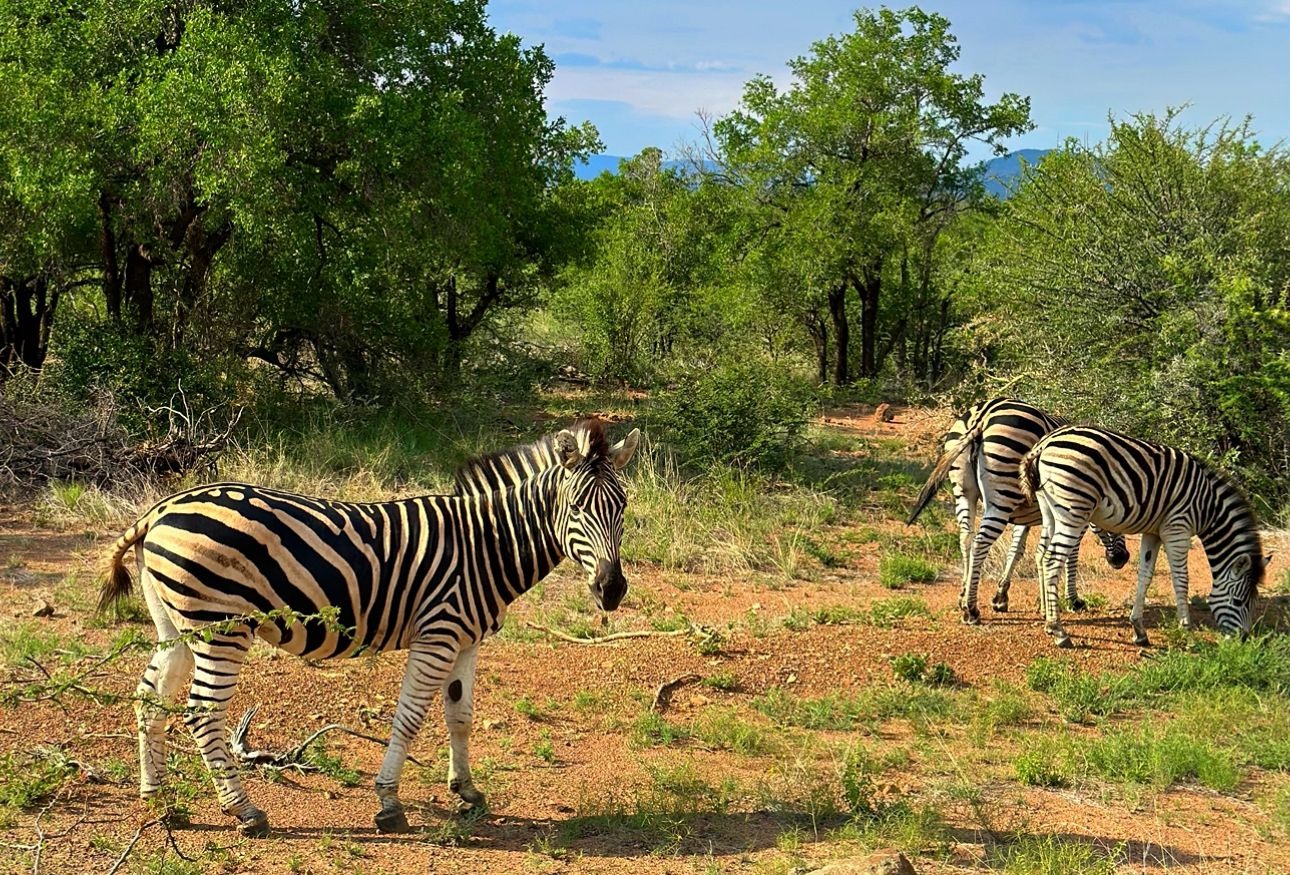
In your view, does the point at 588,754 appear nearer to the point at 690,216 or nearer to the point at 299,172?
the point at 299,172

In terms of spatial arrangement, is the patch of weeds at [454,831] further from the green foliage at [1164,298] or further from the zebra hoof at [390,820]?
the green foliage at [1164,298]

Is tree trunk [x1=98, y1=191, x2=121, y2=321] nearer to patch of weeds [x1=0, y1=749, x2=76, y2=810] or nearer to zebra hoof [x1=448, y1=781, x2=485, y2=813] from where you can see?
patch of weeds [x1=0, y1=749, x2=76, y2=810]

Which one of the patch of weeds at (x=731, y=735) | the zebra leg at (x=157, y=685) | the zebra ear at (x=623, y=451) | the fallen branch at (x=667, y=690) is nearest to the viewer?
the zebra leg at (x=157, y=685)

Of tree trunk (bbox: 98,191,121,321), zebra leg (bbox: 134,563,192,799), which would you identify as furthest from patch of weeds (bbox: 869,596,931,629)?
tree trunk (bbox: 98,191,121,321)

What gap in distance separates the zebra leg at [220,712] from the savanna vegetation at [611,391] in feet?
0.93

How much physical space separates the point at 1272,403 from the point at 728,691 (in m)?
8.66

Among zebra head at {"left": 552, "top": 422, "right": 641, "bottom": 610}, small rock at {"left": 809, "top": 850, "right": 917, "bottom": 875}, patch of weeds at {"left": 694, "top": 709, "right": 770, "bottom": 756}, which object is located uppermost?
zebra head at {"left": 552, "top": 422, "right": 641, "bottom": 610}

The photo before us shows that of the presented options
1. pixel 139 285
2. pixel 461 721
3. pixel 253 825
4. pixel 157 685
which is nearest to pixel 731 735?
pixel 461 721

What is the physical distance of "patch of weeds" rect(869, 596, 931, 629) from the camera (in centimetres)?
948

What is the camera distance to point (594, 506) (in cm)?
552

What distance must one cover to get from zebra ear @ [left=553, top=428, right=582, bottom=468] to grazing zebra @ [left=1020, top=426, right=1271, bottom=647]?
5402 mm

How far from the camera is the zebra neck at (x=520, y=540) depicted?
5668 millimetres

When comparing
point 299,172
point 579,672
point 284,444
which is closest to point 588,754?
point 579,672

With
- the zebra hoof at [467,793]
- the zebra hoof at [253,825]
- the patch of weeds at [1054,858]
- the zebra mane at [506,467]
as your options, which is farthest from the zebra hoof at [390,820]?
the patch of weeds at [1054,858]
